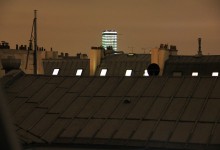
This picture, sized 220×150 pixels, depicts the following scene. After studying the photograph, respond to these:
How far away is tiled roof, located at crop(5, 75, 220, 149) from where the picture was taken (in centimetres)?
1104

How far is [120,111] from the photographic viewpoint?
41.5 feet

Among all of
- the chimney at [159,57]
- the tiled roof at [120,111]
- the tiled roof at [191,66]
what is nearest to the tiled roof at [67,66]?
the chimney at [159,57]

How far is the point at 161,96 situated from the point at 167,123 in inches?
63.2

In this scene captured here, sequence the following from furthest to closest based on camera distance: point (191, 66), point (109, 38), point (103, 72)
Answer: point (109, 38), point (103, 72), point (191, 66)

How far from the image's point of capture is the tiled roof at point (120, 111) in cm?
1104

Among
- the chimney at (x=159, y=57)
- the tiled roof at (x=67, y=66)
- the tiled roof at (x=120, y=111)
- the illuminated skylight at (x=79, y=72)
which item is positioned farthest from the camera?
the tiled roof at (x=67, y=66)

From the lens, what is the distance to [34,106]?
13.9 metres

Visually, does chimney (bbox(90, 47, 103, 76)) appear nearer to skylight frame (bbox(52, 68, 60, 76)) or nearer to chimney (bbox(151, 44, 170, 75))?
skylight frame (bbox(52, 68, 60, 76))

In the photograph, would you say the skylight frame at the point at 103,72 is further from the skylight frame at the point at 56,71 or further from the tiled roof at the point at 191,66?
the skylight frame at the point at 56,71

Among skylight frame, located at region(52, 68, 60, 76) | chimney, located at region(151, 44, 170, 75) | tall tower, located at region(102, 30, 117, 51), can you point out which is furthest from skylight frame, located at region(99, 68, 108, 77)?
tall tower, located at region(102, 30, 117, 51)

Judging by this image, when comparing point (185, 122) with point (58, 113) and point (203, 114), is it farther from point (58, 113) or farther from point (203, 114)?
point (58, 113)

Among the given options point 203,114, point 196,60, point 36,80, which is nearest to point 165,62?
point 196,60

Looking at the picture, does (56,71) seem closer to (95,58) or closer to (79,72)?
(79,72)

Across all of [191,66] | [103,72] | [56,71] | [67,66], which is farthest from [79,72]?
[191,66]
